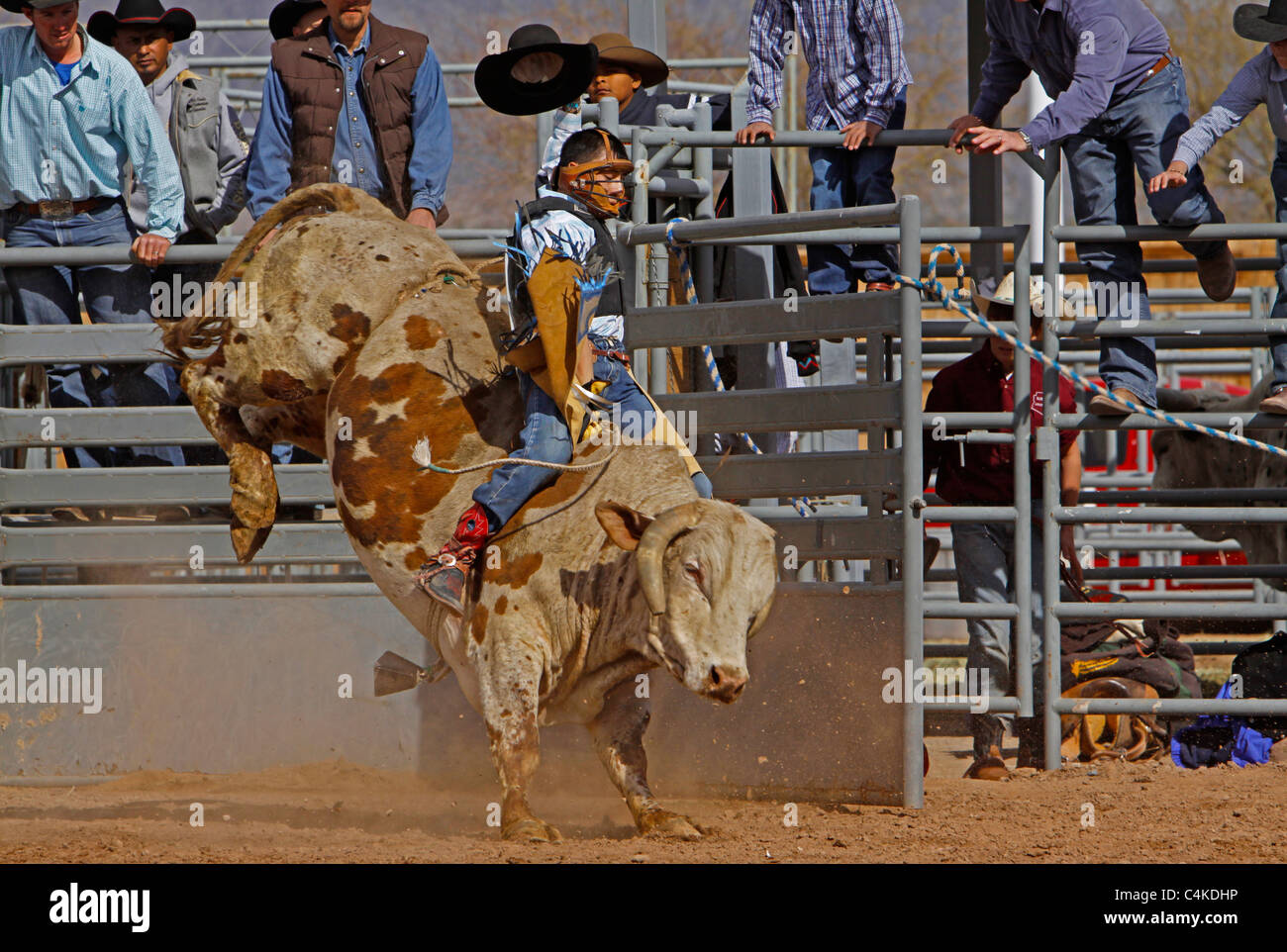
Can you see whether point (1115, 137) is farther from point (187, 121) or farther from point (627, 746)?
point (187, 121)

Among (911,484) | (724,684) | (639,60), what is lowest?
(724,684)

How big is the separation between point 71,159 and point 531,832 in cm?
432

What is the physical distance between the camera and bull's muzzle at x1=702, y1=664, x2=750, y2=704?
208 inches

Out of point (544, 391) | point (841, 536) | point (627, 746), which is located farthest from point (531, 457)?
point (841, 536)

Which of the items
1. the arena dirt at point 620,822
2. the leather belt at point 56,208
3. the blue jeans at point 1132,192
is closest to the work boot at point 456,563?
the arena dirt at point 620,822

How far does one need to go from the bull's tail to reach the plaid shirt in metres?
2.02

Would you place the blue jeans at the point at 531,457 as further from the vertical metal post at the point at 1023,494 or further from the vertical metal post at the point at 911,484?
the vertical metal post at the point at 1023,494

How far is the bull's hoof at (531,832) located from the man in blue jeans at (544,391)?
2.67 ft

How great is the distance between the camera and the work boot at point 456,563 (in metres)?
6.00

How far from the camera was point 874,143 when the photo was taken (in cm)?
759

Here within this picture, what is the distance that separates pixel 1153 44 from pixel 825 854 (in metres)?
4.01

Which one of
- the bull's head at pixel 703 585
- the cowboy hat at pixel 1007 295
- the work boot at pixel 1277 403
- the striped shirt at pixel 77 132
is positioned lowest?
the bull's head at pixel 703 585

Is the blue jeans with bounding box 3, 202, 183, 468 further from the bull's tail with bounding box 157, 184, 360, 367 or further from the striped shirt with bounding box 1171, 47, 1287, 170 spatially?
the striped shirt with bounding box 1171, 47, 1287, 170

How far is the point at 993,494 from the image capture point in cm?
773
